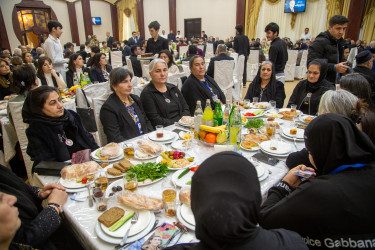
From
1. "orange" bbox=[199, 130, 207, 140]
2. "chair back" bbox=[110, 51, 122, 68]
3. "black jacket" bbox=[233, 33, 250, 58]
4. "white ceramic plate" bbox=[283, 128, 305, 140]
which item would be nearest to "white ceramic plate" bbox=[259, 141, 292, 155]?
"white ceramic plate" bbox=[283, 128, 305, 140]

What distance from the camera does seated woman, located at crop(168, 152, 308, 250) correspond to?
0.59m

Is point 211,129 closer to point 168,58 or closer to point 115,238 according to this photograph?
point 115,238

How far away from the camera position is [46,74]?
13.4ft

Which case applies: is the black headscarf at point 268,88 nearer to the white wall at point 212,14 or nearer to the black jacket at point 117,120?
the black jacket at point 117,120

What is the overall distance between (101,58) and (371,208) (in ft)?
15.7

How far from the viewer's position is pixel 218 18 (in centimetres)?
1288

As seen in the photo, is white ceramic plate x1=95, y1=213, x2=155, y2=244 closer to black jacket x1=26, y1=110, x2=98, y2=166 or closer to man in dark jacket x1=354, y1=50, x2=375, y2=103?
black jacket x1=26, y1=110, x2=98, y2=166

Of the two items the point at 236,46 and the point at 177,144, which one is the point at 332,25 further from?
the point at 236,46

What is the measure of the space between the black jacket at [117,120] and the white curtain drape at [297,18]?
10.9 meters

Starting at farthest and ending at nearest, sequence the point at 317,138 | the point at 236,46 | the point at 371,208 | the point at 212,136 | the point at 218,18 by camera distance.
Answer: the point at 218,18
the point at 236,46
the point at 212,136
the point at 317,138
the point at 371,208

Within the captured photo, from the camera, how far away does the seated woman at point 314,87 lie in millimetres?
2910

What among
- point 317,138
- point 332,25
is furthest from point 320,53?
point 317,138

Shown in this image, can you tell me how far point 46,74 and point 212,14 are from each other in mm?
11153

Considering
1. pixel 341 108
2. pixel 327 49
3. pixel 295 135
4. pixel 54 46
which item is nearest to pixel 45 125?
pixel 295 135
